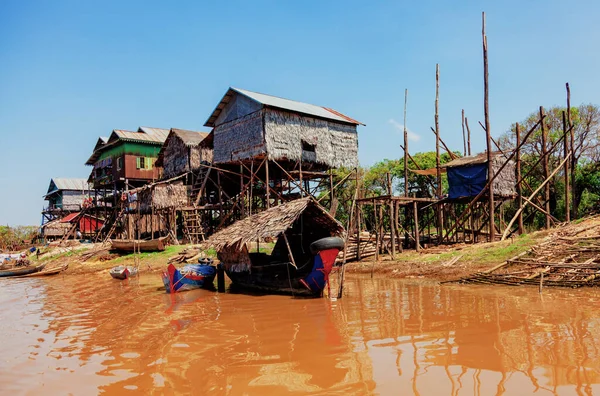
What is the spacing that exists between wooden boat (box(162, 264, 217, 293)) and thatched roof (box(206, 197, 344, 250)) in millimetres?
1194

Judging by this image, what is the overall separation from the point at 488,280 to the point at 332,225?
4.14 metres

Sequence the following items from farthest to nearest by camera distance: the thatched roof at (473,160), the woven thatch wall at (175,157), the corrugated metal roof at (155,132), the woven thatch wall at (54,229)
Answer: the woven thatch wall at (54,229)
the corrugated metal roof at (155,132)
the woven thatch wall at (175,157)
the thatched roof at (473,160)

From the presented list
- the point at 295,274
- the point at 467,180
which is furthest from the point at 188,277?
the point at 467,180

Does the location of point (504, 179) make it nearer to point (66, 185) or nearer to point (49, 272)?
point (49, 272)

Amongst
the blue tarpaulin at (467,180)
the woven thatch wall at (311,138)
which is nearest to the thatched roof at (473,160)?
the blue tarpaulin at (467,180)

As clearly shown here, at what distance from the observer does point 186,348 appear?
6.96 metres

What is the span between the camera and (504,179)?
60.4 feet

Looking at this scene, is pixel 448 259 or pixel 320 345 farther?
pixel 448 259

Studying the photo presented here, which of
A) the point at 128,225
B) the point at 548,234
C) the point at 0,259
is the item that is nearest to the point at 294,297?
the point at 548,234

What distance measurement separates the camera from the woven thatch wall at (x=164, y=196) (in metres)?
23.7

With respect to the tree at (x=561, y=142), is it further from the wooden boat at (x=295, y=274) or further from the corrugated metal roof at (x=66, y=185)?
the corrugated metal roof at (x=66, y=185)

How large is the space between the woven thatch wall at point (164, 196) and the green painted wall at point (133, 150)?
6842 mm

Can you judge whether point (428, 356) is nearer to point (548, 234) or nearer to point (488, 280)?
point (488, 280)

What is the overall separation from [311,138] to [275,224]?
11.1 meters
